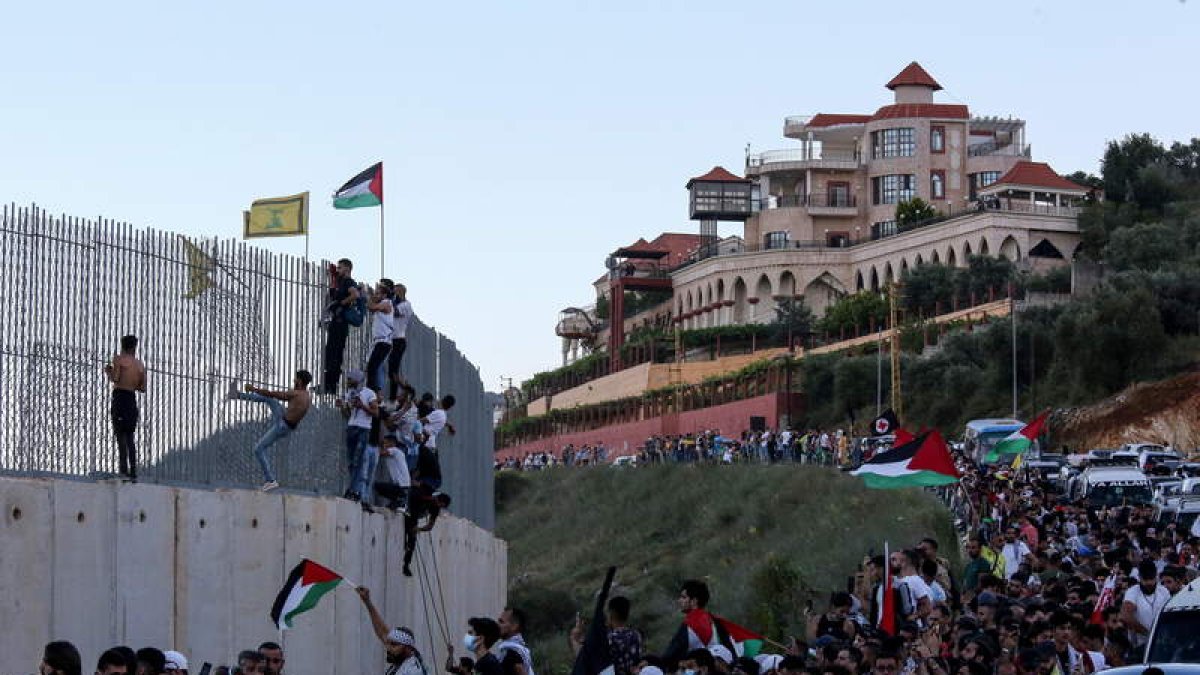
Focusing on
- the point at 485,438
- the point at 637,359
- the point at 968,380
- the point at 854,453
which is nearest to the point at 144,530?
the point at 485,438

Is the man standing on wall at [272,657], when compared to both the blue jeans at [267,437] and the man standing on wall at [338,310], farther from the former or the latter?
the man standing on wall at [338,310]

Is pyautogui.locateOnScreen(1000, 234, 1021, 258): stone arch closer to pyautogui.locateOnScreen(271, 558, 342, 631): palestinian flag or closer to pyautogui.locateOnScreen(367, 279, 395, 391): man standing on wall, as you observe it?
pyautogui.locateOnScreen(367, 279, 395, 391): man standing on wall

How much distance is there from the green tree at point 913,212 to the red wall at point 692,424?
27.8 meters

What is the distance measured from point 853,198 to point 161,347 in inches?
4482

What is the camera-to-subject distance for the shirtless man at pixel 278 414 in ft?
68.8

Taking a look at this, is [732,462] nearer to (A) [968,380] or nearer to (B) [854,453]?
(B) [854,453]

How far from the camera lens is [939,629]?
1764cm

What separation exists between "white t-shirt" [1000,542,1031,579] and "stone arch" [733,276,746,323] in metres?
101

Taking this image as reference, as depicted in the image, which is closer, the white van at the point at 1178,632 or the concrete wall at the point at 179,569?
the white van at the point at 1178,632

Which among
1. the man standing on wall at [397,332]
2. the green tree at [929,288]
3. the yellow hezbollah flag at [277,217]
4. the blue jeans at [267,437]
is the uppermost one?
the green tree at [929,288]

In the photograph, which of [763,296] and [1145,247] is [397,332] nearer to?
[1145,247]

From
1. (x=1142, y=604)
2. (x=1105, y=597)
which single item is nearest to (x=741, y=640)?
(x=1142, y=604)

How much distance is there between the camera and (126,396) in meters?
18.4

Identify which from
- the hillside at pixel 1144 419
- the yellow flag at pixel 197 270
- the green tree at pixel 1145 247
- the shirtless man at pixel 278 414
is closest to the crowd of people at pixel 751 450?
the hillside at pixel 1144 419
